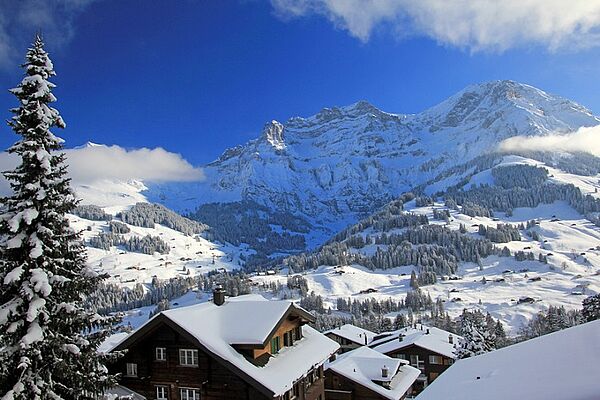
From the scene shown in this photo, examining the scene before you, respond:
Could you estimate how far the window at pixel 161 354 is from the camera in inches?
1036

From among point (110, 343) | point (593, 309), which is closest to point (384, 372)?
point (593, 309)

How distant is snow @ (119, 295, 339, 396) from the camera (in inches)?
939

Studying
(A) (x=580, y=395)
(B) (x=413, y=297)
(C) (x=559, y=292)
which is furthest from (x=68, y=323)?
(C) (x=559, y=292)

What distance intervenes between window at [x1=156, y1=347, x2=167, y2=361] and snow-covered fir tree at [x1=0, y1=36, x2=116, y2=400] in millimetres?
12498

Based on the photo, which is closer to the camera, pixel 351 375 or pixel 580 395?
pixel 580 395

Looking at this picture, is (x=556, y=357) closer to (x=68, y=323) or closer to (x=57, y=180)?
(x=68, y=323)

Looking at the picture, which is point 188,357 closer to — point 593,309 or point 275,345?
point 275,345

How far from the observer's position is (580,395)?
7004 millimetres

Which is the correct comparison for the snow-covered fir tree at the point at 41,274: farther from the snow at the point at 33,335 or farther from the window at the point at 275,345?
the window at the point at 275,345

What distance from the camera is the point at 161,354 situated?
86.6 feet

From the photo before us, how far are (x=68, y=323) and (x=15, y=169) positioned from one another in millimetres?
4745

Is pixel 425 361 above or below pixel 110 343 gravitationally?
below

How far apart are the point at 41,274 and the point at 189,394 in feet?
51.8

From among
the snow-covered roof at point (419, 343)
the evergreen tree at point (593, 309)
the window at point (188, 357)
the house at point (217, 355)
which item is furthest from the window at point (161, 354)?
the snow-covered roof at point (419, 343)
